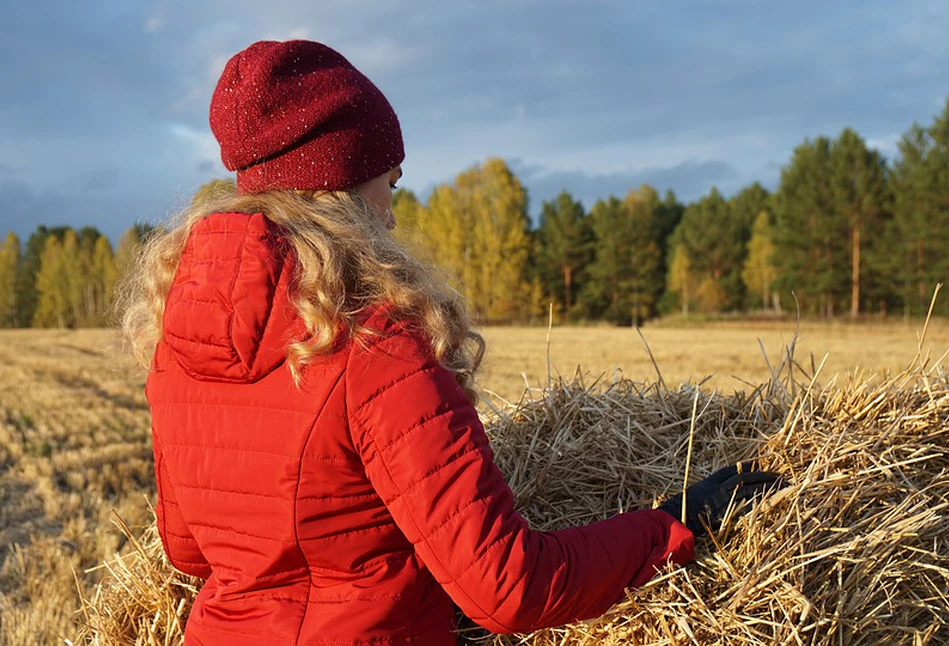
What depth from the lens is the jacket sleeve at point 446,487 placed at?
1304mm

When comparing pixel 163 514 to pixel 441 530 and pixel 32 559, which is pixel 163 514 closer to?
pixel 441 530

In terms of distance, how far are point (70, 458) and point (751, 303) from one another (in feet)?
192

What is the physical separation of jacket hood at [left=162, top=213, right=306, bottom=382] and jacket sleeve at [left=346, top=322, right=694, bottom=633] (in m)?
0.16

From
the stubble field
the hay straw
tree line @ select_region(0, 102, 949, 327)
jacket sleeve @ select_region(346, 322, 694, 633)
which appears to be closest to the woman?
jacket sleeve @ select_region(346, 322, 694, 633)

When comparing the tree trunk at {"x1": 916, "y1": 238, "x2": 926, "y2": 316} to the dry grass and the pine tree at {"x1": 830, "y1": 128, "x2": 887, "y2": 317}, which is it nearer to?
the pine tree at {"x1": 830, "y1": 128, "x2": 887, "y2": 317}

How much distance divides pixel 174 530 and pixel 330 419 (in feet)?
2.30

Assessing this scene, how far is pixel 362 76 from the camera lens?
164 centimetres

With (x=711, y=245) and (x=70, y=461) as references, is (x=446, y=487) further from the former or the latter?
(x=711, y=245)

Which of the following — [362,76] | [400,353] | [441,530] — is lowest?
[441,530]

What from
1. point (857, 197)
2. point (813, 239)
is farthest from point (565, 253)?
point (857, 197)

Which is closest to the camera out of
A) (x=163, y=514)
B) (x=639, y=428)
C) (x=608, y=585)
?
(x=608, y=585)

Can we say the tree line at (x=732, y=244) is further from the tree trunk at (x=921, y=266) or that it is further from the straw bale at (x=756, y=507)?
the straw bale at (x=756, y=507)

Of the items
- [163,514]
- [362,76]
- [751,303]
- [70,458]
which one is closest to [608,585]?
[163,514]

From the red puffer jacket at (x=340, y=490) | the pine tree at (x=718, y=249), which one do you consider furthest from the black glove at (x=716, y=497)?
the pine tree at (x=718, y=249)
